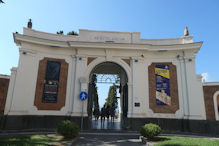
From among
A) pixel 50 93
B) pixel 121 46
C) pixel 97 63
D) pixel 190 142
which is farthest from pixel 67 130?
pixel 121 46

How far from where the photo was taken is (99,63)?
468 inches

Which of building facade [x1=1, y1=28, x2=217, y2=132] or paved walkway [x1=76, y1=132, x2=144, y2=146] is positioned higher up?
building facade [x1=1, y1=28, x2=217, y2=132]

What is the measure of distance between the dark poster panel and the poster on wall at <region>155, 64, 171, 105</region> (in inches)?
303

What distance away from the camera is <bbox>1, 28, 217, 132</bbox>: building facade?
34.6 ft

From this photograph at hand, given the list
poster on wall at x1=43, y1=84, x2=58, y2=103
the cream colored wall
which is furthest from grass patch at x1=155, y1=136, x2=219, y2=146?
poster on wall at x1=43, y1=84, x2=58, y2=103

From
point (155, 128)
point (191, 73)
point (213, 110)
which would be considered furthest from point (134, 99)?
point (213, 110)

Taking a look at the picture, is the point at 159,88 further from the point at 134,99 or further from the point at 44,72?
the point at 44,72

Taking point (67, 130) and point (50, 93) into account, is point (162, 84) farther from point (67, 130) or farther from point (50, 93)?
point (50, 93)

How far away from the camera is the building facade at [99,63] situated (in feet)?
34.6

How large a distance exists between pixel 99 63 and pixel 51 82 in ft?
12.8

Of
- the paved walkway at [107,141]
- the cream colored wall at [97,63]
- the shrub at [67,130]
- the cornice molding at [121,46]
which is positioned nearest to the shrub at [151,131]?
the paved walkway at [107,141]

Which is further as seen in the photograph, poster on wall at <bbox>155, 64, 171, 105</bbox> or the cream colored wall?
poster on wall at <bbox>155, 64, 171, 105</bbox>

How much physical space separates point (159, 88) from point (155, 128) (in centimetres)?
499

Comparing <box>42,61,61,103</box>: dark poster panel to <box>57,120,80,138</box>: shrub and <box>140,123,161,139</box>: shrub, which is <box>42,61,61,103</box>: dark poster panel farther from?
<box>140,123,161,139</box>: shrub
